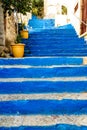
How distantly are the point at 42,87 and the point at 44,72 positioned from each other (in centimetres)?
47

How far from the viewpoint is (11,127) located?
304 cm

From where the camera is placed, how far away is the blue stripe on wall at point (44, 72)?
4.23 meters

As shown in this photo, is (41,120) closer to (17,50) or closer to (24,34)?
(17,50)

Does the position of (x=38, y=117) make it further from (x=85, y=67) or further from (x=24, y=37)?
(x=24, y=37)

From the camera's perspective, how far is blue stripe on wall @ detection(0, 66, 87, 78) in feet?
13.9

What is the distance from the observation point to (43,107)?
341cm

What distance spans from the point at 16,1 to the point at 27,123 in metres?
4.74

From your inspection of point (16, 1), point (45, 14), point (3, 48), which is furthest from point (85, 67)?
point (45, 14)

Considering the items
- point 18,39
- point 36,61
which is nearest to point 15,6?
point 18,39

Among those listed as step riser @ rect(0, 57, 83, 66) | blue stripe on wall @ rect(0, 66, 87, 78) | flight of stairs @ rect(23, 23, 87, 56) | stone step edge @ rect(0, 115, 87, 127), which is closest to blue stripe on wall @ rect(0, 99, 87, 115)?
stone step edge @ rect(0, 115, 87, 127)

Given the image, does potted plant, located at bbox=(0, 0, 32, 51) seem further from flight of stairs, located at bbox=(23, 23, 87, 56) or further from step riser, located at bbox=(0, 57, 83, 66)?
step riser, located at bbox=(0, 57, 83, 66)

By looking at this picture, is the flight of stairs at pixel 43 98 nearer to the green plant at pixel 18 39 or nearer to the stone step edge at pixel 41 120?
the stone step edge at pixel 41 120

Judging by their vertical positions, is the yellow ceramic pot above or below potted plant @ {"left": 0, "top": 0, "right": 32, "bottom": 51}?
below

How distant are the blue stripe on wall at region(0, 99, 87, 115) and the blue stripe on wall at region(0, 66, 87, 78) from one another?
858mm
